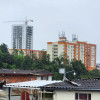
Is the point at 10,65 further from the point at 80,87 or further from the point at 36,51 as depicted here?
the point at 36,51

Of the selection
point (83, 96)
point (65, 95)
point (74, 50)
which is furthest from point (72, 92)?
point (74, 50)

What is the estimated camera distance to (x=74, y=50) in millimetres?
174625

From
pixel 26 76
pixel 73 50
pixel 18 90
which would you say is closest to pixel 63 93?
pixel 18 90

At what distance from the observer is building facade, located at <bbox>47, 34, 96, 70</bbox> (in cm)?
16762

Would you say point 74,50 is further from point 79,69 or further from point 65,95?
point 65,95

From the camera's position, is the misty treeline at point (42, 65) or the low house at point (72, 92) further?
the misty treeline at point (42, 65)

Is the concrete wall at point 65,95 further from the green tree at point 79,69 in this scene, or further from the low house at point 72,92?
the green tree at point 79,69

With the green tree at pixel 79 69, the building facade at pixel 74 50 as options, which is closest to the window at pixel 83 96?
the green tree at pixel 79 69

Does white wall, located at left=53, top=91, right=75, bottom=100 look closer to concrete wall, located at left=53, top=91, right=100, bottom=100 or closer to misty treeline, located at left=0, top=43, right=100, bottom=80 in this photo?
concrete wall, located at left=53, top=91, right=100, bottom=100

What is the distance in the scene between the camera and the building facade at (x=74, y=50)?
6599 inches

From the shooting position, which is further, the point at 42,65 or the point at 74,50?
the point at 74,50

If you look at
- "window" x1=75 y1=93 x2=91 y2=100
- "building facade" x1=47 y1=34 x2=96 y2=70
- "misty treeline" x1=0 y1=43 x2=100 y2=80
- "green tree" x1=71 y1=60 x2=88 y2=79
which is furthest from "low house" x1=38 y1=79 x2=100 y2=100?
"building facade" x1=47 y1=34 x2=96 y2=70

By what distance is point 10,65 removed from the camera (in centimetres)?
9150

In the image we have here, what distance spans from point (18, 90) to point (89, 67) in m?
165
